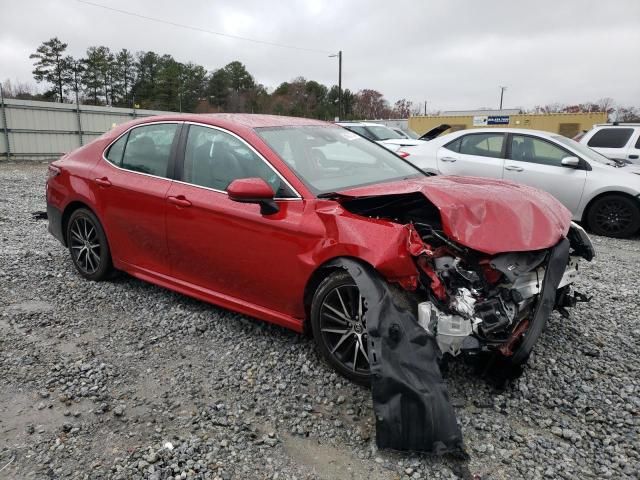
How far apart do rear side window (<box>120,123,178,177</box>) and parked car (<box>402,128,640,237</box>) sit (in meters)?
5.42

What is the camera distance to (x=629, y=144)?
10.3 m

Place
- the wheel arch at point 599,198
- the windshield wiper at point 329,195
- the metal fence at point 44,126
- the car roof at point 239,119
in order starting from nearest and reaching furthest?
the windshield wiper at point 329,195
the car roof at point 239,119
the wheel arch at point 599,198
the metal fence at point 44,126

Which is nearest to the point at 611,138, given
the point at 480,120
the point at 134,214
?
the point at 134,214

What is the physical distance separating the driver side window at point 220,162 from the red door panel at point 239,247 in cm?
9

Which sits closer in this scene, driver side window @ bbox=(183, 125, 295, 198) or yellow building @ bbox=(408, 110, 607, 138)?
driver side window @ bbox=(183, 125, 295, 198)

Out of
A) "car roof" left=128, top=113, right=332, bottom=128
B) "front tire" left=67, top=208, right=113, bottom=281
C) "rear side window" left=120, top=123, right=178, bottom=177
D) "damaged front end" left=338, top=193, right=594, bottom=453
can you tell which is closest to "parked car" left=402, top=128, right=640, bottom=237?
"car roof" left=128, top=113, right=332, bottom=128

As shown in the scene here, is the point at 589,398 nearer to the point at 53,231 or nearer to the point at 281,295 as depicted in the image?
the point at 281,295

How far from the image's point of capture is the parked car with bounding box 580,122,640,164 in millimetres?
10211

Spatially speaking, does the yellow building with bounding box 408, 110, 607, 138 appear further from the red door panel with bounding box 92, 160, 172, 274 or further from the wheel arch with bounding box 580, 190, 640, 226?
the red door panel with bounding box 92, 160, 172, 274

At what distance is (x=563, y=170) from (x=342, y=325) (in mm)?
5931

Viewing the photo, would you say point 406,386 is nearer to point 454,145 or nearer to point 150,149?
point 150,149

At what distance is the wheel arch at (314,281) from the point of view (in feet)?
9.78

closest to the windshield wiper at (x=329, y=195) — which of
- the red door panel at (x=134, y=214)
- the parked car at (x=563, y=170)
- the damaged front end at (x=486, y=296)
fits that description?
the damaged front end at (x=486, y=296)

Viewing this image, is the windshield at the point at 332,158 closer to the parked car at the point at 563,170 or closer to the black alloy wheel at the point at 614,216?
the parked car at the point at 563,170
